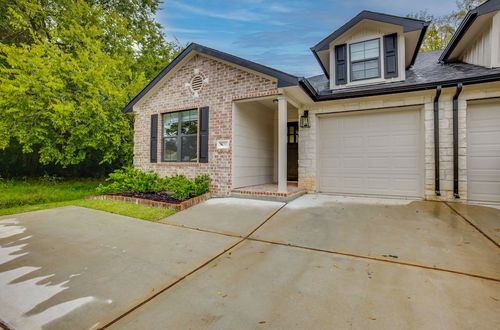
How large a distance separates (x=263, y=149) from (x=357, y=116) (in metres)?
3.07

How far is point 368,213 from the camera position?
438cm

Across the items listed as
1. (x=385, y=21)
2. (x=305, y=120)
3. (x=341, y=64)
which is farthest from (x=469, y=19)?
(x=305, y=120)

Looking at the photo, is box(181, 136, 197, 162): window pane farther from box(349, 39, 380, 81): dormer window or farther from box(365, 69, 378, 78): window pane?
box(365, 69, 378, 78): window pane

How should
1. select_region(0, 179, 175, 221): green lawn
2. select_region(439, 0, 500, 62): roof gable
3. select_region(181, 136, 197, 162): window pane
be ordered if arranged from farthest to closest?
select_region(181, 136, 197, 162): window pane
select_region(439, 0, 500, 62): roof gable
select_region(0, 179, 175, 221): green lawn

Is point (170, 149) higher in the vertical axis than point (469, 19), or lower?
lower

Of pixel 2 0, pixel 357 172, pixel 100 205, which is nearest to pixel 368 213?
pixel 357 172

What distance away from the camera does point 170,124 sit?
7180 millimetres

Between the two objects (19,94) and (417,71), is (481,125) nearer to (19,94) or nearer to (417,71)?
(417,71)

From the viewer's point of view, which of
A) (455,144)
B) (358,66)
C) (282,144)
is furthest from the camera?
(358,66)

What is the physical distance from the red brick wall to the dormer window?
2852mm

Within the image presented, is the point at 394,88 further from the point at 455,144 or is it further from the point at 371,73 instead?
the point at 455,144

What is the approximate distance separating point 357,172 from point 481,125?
2754 millimetres

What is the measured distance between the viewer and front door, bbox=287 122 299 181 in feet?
26.9

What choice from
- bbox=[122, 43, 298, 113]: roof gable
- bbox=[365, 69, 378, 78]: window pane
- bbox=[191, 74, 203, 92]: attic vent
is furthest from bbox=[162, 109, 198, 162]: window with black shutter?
bbox=[365, 69, 378, 78]: window pane
